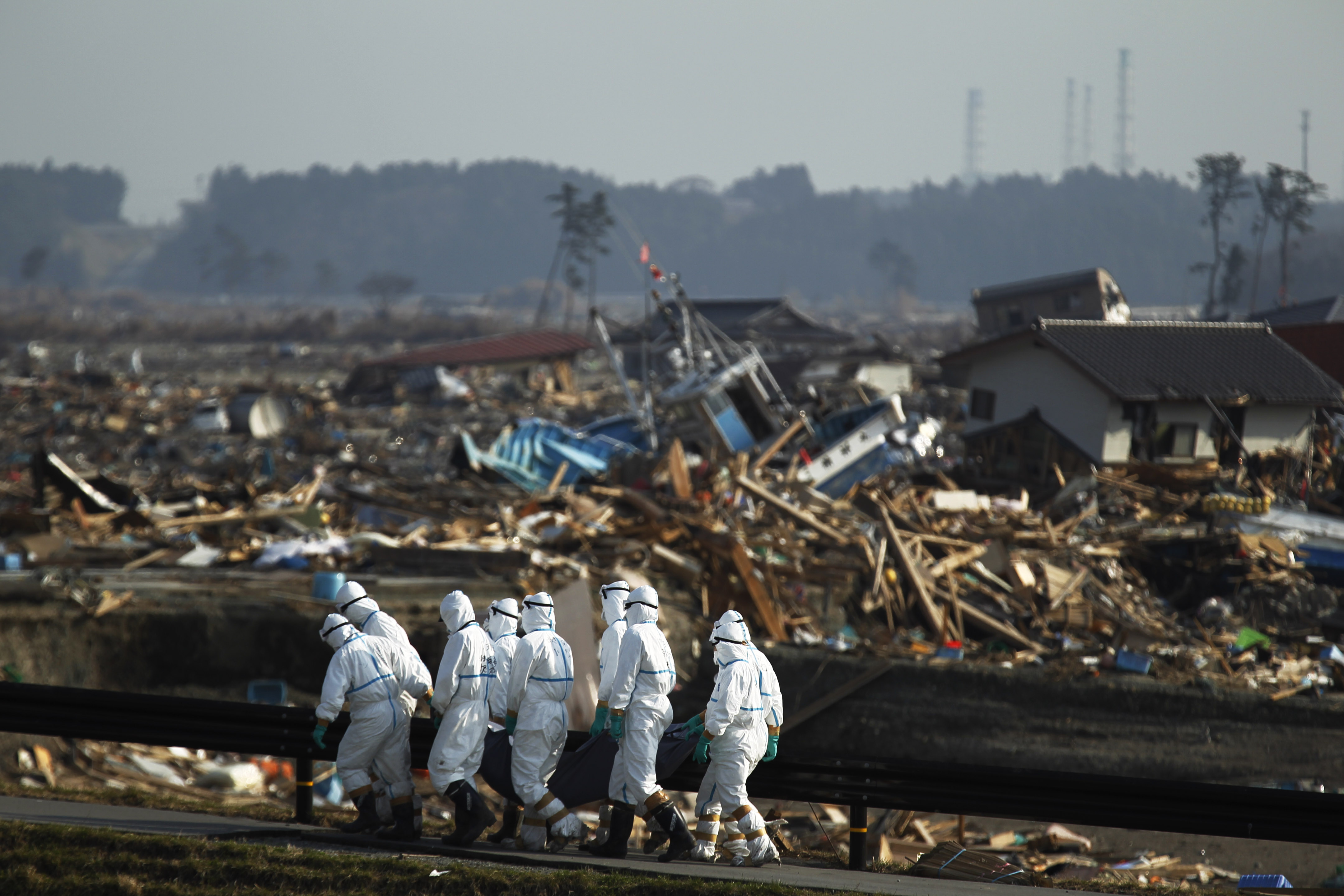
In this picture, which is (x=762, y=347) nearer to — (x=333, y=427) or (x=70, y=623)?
(x=333, y=427)

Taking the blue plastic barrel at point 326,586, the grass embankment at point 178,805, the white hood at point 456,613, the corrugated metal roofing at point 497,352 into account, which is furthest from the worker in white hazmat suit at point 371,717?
the corrugated metal roofing at point 497,352

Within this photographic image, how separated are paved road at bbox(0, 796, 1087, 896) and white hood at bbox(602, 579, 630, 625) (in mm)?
1424

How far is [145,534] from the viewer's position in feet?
49.7

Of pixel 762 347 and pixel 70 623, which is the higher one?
pixel 762 347

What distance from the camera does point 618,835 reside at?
19.6 feet

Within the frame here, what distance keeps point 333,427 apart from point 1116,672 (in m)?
23.9

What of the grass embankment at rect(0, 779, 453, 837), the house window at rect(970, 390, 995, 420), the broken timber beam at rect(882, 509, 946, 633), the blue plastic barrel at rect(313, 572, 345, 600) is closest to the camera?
the grass embankment at rect(0, 779, 453, 837)

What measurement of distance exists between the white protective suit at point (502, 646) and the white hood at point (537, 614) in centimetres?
7

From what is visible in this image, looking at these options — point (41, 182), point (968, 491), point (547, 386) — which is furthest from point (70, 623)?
point (41, 182)

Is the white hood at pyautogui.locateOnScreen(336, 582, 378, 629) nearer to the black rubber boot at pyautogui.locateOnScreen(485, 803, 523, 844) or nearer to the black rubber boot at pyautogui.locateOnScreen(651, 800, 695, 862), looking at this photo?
the black rubber boot at pyautogui.locateOnScreen(485, 803, 523, 844)

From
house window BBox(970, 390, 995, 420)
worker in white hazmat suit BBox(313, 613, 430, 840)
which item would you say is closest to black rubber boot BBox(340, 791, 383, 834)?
worker in white hazmat suit BBox(313, 613, 430, 840)

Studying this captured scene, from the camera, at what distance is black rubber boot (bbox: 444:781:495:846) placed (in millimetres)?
6059

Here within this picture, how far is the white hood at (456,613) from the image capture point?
20.2ft

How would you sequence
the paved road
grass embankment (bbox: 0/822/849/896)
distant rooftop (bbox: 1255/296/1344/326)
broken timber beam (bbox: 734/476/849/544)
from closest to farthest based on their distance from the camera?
grass embankment (bbox: 0/822/849/896) < the paved road < broken timber beam (bbox: 734/476/849/544) < distant rooftop (bbox: 1255/296/1344/326)
